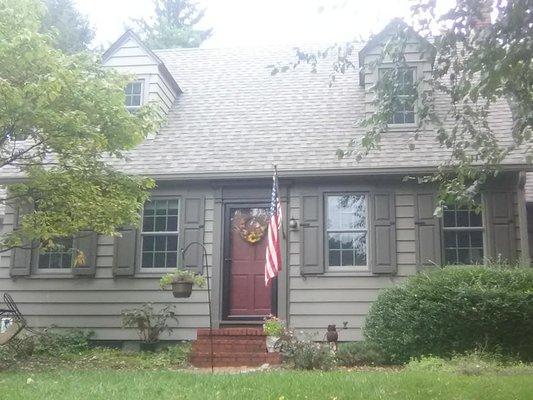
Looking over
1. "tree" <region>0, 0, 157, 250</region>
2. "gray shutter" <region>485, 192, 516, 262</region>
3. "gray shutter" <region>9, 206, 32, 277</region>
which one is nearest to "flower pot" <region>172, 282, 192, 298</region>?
"tree" <region>0, 0, 157, 250</region>

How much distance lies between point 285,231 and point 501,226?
358 cm

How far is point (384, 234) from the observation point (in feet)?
34.7

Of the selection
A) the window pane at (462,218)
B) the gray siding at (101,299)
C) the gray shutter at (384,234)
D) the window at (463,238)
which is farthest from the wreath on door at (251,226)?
the window pane at (462,218)

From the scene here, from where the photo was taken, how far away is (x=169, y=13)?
115 ft

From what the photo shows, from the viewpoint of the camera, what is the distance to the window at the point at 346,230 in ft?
35.4

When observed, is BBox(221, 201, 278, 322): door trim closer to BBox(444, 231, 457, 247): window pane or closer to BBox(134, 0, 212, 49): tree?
BBox(444, 231, 457, 247): window pane

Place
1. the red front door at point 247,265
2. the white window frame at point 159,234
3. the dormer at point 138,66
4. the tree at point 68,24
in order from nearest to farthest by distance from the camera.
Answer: the red front door at point 247,265 → the white window frame at point 159,234 → the dormer at point 138,66 → the tree at point 68,24

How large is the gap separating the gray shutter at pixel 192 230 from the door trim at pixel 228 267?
404mm

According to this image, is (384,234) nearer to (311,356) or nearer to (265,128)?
(265,128)

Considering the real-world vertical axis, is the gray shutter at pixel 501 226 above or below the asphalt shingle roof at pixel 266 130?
below

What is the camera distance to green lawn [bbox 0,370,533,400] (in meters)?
5.80

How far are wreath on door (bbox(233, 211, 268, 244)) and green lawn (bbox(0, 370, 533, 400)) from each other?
4.22 metres

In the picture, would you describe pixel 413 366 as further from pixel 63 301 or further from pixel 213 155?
pixel 63 301

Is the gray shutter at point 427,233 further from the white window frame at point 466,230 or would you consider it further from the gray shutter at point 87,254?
the gray shutter at point 87,254
